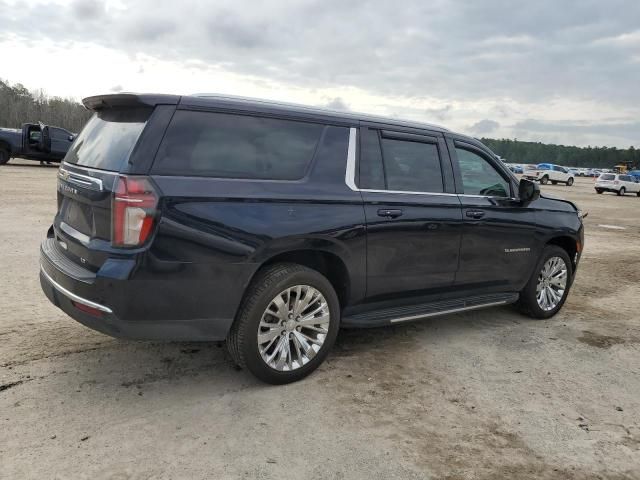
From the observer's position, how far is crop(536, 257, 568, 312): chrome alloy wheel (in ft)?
18.4

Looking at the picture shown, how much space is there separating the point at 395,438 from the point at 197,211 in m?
1.76

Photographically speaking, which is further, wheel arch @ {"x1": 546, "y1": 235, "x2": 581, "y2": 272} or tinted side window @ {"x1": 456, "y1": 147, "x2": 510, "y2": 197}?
wheel arch @ {"x1": 546, "y1": 235, "x2": 581, "y2": 272}

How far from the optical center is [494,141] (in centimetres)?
15162

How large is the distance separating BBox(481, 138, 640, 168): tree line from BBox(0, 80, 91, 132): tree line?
3816 inches

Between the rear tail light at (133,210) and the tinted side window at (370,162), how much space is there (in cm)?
159

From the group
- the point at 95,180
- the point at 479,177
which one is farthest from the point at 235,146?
the point at 479,177

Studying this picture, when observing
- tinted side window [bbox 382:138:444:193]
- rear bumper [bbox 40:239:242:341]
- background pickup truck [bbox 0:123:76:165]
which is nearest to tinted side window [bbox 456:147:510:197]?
tinted side window [bbox 382:138:444:193]

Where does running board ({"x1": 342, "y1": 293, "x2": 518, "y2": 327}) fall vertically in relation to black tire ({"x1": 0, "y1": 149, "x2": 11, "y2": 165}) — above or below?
below

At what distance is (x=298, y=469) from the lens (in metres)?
2.74

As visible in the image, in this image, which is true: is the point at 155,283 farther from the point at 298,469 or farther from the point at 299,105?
the point at 299,105

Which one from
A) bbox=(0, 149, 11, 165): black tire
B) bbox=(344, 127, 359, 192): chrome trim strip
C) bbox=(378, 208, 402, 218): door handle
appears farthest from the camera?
bbox=(0, 149, 11, 165): black tire

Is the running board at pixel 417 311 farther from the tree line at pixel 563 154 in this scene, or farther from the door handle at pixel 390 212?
the tree line at pixel 563 154

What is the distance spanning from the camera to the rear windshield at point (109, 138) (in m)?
3.22

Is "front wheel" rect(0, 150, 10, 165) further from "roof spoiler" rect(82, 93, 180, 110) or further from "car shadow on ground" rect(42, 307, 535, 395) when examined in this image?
"roof spoiler" rect(82, 93, 180, 110)
